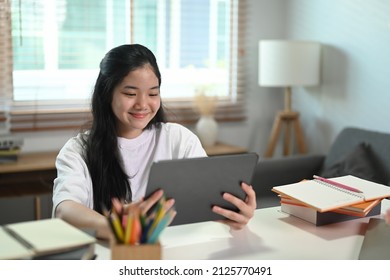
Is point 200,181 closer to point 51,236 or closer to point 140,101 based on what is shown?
point 51,236

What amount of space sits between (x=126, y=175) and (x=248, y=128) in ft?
7.77

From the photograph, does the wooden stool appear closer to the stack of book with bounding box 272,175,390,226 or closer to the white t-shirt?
the white t-shirt

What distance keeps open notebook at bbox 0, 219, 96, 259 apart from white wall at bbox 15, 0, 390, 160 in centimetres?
238

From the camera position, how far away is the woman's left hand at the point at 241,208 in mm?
1349

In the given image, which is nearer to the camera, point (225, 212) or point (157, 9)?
point (225, 212)

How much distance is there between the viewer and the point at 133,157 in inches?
71.5

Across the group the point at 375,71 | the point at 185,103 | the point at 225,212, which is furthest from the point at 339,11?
the point at 225,212

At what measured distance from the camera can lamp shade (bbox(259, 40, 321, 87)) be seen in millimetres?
3439

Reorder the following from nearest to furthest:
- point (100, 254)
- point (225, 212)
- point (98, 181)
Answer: point (100, 254), point (225, 212), point (98, 181)

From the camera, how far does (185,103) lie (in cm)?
377

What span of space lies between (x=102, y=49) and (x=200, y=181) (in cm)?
243

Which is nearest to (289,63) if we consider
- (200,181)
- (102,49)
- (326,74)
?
(326,74)

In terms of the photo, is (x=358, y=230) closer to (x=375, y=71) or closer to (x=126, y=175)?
(x=126, y=175)

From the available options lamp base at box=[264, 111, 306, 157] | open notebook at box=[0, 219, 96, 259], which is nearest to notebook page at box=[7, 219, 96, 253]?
open notebook at box=[0, 219, 96, 259]
